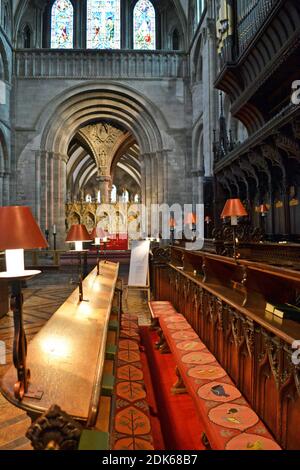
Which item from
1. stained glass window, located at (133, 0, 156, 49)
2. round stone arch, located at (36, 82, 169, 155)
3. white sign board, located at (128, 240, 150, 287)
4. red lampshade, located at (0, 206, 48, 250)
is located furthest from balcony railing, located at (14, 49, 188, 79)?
red lampshade, located at (0, 206, 48, 250)

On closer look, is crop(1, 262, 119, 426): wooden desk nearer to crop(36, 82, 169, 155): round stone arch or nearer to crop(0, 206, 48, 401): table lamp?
crop(0, 206, 48, 401): table lamp

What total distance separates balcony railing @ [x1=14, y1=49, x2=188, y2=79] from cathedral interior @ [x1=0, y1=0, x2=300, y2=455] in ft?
0.21

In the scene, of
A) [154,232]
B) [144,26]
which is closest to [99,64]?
[144,26]

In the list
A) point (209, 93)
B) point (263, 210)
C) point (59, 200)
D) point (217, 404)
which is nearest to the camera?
point (217, 404)

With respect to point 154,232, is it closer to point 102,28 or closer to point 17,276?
point 102,28

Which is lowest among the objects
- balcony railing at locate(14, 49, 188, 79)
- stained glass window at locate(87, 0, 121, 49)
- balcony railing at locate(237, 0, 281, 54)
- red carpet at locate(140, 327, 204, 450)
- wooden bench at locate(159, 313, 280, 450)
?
red carpet at locate(140, 327, 204, 450)

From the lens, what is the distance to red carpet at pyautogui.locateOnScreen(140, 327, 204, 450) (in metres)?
2.48

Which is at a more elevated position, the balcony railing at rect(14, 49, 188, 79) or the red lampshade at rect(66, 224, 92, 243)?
the balcony railing at rect(14, 49, 188, 79)

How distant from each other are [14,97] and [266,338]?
54.9ft

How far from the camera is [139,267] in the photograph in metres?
7.27

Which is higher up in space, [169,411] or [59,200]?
[59,200]

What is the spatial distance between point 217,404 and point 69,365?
1070mm

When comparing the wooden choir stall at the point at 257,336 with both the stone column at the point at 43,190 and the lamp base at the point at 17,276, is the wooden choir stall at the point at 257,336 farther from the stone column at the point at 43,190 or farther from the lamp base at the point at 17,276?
the stone column at the point at 43,190

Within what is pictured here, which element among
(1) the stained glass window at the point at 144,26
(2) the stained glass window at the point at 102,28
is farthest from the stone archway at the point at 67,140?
(1) the stained glass window at the point at 144,26
